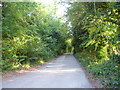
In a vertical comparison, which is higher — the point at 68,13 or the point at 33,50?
the point at 68,13

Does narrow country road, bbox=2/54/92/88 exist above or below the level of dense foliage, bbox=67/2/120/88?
below

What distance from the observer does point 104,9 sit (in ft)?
23.0

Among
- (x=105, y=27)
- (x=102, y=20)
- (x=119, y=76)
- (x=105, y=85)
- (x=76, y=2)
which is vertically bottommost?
(x=105, y=85)

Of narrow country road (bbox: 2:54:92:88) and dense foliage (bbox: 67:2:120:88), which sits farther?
dense foliage (bbox: 67:2:120:88)

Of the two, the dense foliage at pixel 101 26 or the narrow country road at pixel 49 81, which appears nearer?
the narrow country road at pixel 49 81

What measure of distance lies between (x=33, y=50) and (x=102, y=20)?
22.3ft

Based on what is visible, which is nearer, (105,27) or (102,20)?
(105,27)

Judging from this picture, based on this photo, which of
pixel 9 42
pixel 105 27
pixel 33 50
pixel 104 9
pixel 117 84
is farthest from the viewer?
pixel 33 50

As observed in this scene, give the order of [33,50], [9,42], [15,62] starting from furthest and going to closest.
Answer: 1. [33,50]
2. [15,62]
3. [9,42]

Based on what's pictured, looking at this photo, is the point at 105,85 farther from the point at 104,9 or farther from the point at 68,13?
the point at 68,13

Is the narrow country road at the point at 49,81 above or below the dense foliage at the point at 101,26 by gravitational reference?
below

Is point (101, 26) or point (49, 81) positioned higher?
point (101, 26)

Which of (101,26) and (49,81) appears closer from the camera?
(49,81)

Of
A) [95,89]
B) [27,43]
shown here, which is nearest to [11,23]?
[27,43]
